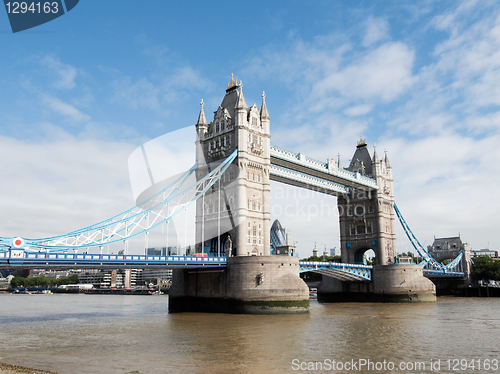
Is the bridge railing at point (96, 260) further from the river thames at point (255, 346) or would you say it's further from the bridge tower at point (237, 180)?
the bridge tower at point (237, 180)

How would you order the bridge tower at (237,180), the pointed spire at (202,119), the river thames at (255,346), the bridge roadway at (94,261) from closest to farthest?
the river thames at (255,346) < the bridge roadway at (94,261) < the bridge tower at (237,180) < the pointed spire at (202,119)

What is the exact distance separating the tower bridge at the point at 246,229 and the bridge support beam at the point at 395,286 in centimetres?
12

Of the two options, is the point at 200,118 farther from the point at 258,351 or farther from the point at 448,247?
the point at 448,247

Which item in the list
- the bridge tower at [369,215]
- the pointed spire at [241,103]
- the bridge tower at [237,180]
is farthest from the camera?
the bridge tower at [369,215]

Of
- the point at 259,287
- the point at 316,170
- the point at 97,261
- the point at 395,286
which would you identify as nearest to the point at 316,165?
the point at 316,170

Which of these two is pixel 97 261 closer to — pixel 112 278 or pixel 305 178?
pixel 305 178

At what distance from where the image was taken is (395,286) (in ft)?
176

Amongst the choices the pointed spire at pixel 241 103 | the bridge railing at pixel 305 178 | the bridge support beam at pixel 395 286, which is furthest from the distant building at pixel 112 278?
the pointed spire at pixel 241 103

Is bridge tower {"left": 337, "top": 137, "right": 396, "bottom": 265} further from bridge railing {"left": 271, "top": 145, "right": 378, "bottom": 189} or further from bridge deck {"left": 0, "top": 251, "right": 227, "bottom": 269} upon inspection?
bridge deck {"left": 0, "top": 251, "right": 227, "bottom": 269}

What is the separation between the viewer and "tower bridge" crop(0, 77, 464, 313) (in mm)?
32781

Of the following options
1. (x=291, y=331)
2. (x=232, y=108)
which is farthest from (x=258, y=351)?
(x=232, y=108)

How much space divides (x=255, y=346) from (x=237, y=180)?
22.8m

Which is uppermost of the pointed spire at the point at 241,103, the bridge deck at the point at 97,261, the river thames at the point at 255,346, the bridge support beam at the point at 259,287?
the pointed spire at the point at 241,103

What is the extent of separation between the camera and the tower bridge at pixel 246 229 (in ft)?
108
